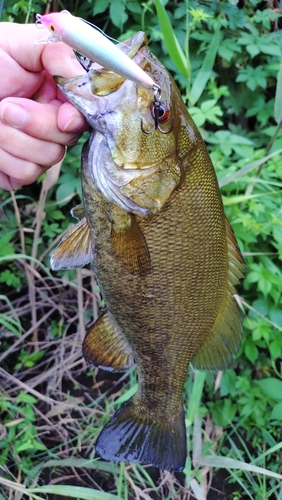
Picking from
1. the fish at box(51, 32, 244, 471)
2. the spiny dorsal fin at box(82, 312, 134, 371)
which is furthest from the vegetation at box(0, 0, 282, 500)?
the spiny dorsal fin at box(82, 312, 134, 371)

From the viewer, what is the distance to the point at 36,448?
1.79 m

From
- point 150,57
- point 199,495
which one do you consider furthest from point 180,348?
point 150,57

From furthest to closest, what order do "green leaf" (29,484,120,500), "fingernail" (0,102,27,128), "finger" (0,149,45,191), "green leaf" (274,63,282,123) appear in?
"green leaf" (274,63,282,123) < "green leaf" (29,484,120,500) < "finger" (0,149,45,191) < "fingernail" (0,102,27,128)

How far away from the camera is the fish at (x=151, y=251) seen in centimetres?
93

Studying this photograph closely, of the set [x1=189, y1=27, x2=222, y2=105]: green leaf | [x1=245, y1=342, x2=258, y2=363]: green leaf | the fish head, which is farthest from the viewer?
[x1=245, y1=342, x2=258, y2=363]: green leaf

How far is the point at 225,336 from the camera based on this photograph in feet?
4.38

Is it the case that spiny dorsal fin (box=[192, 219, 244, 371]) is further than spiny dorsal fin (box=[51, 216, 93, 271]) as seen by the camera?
Yes

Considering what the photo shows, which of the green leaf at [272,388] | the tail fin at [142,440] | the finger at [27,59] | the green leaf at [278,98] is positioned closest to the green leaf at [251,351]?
the green leaf at [272,388]

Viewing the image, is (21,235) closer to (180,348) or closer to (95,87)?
(180,348)

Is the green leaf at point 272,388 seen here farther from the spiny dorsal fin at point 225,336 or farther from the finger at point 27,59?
the finger at point 27,59

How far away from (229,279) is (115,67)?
74 cm

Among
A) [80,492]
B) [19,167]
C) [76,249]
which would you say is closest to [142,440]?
[80,492]

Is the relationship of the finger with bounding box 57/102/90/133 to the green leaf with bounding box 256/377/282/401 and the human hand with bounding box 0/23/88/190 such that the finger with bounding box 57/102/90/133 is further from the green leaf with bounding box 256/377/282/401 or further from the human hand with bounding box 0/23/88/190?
the green leaf with bounding box 256/377/282/401

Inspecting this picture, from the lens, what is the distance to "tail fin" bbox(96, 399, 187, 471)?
1.40 m
